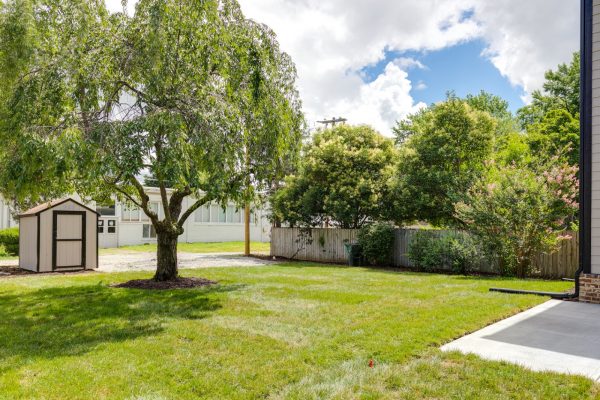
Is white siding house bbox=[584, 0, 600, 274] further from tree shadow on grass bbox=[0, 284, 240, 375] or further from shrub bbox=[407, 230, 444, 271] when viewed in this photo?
tree shadow on grass bbox=[0, 284, 240, 375]

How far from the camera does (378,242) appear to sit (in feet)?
49.6

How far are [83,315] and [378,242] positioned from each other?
10.3 metres

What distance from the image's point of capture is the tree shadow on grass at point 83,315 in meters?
5.00

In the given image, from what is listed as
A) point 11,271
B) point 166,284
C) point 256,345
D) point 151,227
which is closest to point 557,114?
point 166,284

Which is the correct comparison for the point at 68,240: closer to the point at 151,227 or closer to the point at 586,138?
the point at 586,138

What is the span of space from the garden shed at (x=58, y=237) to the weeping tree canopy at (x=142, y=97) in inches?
176

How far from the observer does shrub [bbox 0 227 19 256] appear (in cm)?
1708

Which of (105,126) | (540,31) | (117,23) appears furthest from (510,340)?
(540,31)

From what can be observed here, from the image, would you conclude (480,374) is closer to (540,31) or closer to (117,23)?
(117,23)

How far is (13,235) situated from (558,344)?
18487 millimetres

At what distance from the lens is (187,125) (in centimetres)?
700

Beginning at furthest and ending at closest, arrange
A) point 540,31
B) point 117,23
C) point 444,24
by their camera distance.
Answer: point 540,31 → point 444,24 → point 117,23

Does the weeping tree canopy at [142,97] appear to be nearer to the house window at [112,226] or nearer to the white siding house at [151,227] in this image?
the white siding house at [151,227]

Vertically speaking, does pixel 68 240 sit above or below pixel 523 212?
below
